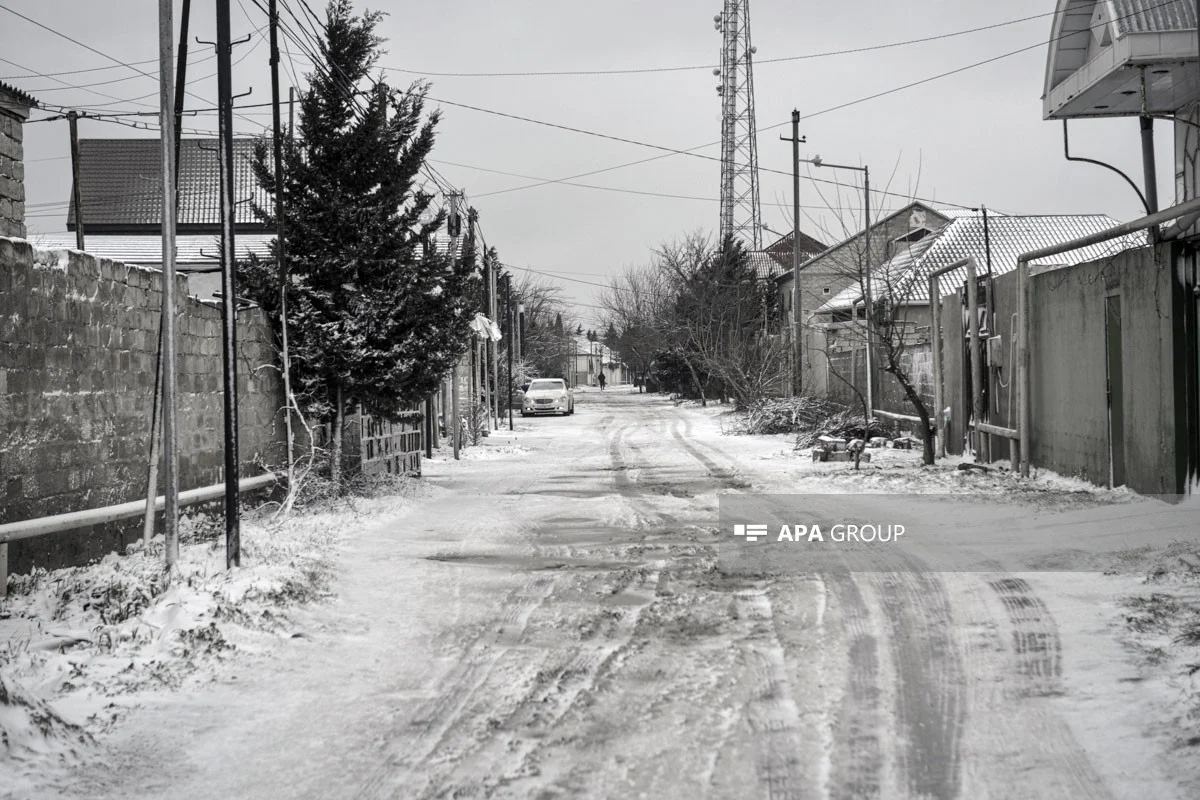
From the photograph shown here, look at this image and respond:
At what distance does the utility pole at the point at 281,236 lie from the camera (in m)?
11.7

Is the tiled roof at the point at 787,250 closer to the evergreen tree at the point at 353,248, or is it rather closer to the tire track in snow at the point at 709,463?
the tire track in snow at the point at 709,463

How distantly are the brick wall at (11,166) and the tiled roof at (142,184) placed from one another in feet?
59.7

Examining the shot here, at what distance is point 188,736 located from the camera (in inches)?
188

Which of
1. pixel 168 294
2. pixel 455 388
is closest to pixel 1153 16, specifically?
pixel 168 294

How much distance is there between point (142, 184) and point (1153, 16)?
37.6 meters

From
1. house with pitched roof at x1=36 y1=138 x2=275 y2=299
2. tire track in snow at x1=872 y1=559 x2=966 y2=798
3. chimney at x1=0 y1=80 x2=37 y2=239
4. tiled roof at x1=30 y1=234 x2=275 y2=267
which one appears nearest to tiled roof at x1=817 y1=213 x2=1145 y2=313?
tiled roof at x1=30 y1=234 x2=275 y2=267

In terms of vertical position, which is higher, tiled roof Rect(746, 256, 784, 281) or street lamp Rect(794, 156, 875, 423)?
tiled roof Rect(746, 256, 784, 281)

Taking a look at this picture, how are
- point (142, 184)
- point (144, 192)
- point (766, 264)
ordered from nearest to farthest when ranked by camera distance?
point (144, 192)
point (142, 184)
point (766, 264)

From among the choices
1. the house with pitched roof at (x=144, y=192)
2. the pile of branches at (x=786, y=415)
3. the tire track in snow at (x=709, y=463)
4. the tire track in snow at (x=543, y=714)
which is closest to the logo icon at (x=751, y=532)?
the tire track in snow at (x=543, y=714)

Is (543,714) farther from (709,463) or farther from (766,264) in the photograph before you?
(766,264)

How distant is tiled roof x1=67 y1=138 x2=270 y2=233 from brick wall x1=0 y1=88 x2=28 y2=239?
717 inches

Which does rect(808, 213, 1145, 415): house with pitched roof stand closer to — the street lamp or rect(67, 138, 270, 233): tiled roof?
the street lamp

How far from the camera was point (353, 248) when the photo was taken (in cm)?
1278

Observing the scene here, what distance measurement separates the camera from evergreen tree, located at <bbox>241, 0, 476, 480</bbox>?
12.8m
